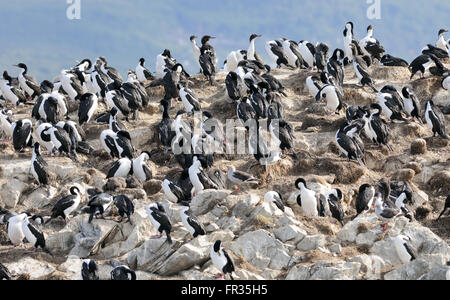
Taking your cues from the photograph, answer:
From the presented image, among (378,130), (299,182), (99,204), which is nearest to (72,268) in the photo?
(99,204)

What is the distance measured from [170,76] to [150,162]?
4.81m

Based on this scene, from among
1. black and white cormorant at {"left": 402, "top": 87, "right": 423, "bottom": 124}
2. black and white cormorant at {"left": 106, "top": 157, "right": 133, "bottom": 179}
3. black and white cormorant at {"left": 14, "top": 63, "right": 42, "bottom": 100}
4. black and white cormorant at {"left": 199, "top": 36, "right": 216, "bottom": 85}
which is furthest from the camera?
black and white cormorant at {"left": 14, "top": 63, "right": 42, "bottom": 100}

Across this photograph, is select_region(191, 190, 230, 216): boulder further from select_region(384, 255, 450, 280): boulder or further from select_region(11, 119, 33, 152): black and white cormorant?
select_region(11, 119, 33, 152): black and white cormorant

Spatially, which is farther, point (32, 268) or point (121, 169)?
point (121, 169)

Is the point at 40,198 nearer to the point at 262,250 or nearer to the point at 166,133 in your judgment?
the point at 166,133

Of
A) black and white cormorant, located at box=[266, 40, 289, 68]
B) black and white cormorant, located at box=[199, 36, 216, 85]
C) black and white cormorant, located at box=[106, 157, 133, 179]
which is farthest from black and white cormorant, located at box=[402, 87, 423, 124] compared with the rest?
black and white cormorant, located at box=[106, 157, 133, 179]

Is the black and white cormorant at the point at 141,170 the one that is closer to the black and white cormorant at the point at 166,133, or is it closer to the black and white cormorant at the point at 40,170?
the black and white cormorant at the point at 166,133

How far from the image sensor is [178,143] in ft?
99.3

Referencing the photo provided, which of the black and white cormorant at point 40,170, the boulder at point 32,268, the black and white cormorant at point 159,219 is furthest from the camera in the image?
the black and white cormorant at point 40,170

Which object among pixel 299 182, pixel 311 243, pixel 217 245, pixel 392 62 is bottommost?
pixel 311 243

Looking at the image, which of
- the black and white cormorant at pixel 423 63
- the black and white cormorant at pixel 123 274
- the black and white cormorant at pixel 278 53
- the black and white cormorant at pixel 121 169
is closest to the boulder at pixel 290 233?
the black and white cormorant at pixel 123 274

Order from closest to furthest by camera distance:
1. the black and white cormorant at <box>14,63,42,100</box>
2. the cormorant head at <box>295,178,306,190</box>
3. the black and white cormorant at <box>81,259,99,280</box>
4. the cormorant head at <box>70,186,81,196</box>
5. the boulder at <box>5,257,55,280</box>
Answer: the black and white cormorant at <box>81,259,99,280</box>
the boulder at <box>5,257,55,280</box>
the cormorant head at <box>70,186,81,196</box>
the cormorant head at <box>295,178,306,190</box>
the black and white cormorant at <box>14,63,42,100</box>

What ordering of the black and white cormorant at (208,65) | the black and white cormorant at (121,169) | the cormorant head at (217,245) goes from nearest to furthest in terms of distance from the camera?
the cormorant head at (217,245) → the black and white cormorant at (121,169) → the black and white cormorant at (208,65)

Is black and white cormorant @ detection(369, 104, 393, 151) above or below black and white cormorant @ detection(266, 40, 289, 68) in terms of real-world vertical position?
below
